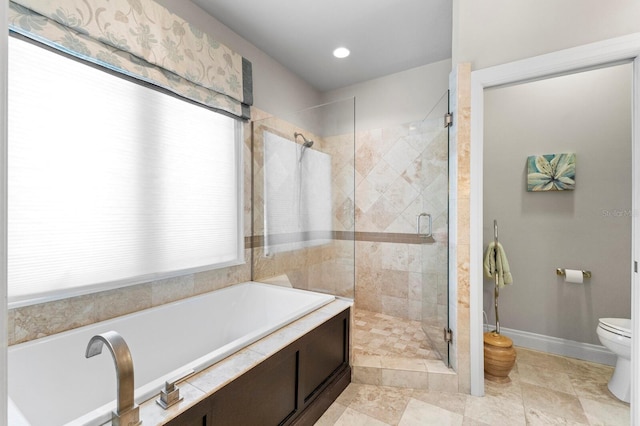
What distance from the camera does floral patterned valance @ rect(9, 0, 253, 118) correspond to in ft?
4.51

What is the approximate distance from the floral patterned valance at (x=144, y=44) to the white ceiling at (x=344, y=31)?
31 cm

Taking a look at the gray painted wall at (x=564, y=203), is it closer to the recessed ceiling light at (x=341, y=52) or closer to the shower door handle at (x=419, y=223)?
the shower door handle at (x=419, y=223)

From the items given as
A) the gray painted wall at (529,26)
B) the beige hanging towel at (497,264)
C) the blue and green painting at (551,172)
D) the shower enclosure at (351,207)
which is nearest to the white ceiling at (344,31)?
the gray painted wall at (529,26)

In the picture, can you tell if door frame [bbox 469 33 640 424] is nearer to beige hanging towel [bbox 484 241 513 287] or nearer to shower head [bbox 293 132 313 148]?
beige hanging towel [bbox 484 241 513 287]

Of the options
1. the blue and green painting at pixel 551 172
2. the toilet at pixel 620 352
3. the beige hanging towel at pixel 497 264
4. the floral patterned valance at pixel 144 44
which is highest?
A: the floral patterned valance at pixel 144 44

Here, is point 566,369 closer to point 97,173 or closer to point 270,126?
point 270,126

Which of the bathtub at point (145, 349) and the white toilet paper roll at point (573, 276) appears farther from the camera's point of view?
the white toilet paper roll at point (573, 276)

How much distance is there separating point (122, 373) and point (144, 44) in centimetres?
178

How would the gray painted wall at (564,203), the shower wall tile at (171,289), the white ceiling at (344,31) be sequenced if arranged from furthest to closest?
the white ceiling at (344,31)
the gray painted wall at (564,203)
the shower wall tile at (171,289)

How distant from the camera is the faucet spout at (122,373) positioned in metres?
0.85

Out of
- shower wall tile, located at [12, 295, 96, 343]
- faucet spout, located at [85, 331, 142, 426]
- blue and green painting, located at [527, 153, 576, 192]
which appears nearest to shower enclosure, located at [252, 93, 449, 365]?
blue and green painting, located at [527, 153, 576, 192]

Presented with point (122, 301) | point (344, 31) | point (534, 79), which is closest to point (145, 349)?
point (122, 301)

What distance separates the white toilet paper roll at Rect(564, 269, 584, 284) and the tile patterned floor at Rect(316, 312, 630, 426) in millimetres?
640

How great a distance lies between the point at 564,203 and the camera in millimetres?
2332
